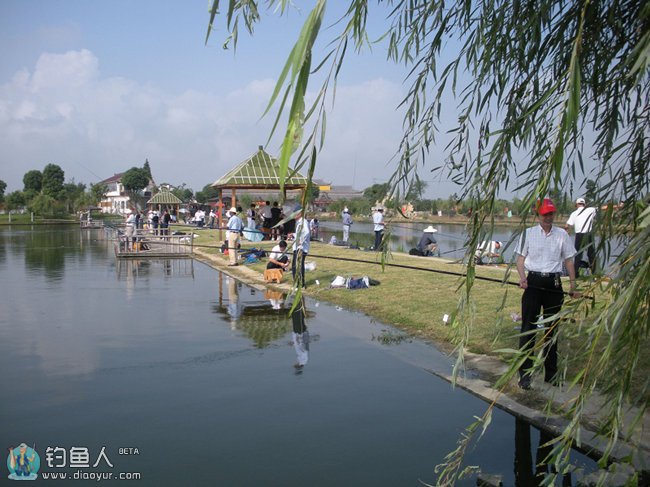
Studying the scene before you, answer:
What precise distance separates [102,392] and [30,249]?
2421cm

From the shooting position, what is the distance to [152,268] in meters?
20.2

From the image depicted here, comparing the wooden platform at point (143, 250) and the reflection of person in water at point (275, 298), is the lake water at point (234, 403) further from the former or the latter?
the wooden platform at point (143, 250)

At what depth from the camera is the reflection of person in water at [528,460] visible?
472 centimetres

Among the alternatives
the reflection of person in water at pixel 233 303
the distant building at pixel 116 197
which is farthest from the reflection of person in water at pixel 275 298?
the distant building at pixel 116 197

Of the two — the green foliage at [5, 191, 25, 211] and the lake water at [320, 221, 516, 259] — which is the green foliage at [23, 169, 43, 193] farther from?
the lake water at [320, 221, 516, 259]

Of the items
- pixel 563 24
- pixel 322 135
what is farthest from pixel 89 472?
pixel 563 24

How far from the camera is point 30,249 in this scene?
27.9 m

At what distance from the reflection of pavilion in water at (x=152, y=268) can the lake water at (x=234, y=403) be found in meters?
6.69

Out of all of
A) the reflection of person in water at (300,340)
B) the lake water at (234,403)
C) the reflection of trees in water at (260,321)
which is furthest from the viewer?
the reflection of trees in water at (260,321)

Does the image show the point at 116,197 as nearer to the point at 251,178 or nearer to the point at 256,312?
the point at 251,178

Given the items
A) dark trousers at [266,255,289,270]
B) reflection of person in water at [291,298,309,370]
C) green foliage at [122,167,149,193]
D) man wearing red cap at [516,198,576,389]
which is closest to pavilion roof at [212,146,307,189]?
dark trousers at [266,255,289,270]

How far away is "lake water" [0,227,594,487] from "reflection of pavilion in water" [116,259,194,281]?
6694 millimetres

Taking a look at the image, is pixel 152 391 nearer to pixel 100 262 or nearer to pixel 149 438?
pixel 149 438

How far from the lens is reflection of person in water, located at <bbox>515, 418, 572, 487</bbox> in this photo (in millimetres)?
4719
